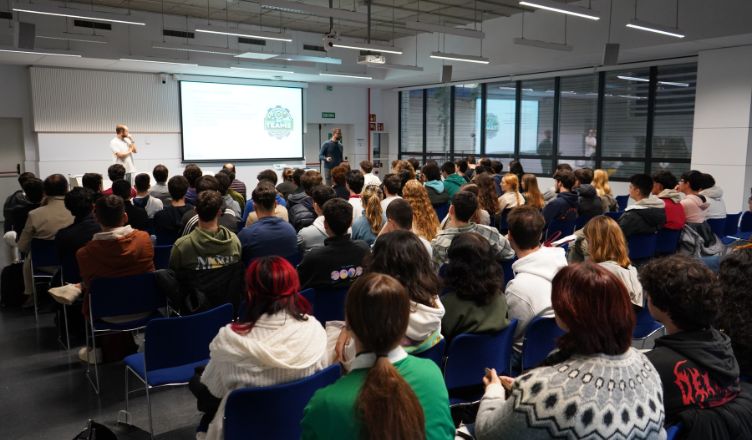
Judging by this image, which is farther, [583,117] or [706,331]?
[583,117]

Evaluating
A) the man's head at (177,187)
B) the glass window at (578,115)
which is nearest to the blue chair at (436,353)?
the man's head at (177,187)

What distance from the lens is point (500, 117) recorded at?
534 inches

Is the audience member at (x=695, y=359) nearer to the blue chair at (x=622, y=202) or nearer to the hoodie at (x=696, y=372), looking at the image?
the hoodie at (x=696, y=372)

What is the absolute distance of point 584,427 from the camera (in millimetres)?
1425

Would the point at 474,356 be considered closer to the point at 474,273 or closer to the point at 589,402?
the point at 474,273

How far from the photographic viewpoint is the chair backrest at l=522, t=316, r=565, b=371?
2.62 meters

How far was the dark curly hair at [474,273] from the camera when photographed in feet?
8.11

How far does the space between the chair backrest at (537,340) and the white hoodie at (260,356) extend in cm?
113

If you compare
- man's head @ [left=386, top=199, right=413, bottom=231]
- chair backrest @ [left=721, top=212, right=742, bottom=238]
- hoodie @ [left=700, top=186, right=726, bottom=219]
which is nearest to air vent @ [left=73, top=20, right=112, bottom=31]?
man's head @ [left=386, top=199, right=413, bottom=231]

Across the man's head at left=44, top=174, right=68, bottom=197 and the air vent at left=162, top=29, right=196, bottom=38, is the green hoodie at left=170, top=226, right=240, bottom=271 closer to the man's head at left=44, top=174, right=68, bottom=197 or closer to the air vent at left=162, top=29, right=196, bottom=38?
the man's head at left=44, top=174, right=68, bottom=197

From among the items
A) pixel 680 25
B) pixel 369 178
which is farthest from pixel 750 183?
pixel 369 178

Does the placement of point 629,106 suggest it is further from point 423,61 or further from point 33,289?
point 33,289

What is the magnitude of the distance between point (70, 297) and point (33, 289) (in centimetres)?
152

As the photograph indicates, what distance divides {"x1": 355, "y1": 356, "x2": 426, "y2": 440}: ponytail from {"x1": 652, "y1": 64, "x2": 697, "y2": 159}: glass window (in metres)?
10.7
